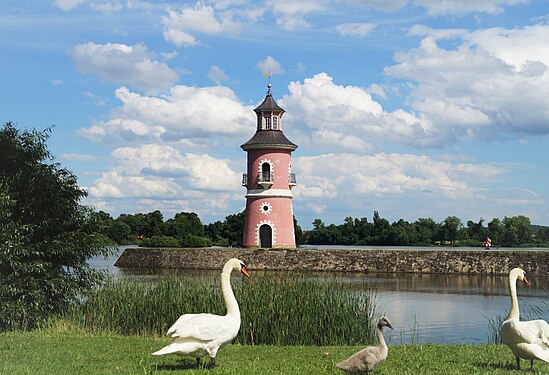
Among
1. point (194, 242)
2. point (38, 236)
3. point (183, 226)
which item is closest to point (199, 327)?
point (38, 236)

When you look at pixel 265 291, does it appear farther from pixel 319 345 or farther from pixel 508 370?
pixel 508 370

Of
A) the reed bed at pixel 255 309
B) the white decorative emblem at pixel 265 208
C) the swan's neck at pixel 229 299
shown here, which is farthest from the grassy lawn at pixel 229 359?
the white decorative emblem at pixel 265 208

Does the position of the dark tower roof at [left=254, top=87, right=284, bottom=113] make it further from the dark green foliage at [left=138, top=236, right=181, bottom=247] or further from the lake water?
the dark green foliage at [left=138, top=236, right=181, bottom=247]

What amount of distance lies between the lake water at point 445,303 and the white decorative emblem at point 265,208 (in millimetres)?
7171

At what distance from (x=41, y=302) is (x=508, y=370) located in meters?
10.0

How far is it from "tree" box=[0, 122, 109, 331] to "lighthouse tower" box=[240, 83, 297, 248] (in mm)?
24811

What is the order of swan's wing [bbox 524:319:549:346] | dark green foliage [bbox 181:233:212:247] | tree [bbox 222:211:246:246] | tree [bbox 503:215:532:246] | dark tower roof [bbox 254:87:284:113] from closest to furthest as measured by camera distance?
swan's wing [bbox 524:319:549:346]
dark tower roof [bbox 254:87:284:113]
dark green foliage [bbox 181:233:212:247]
tree [bbox 222:211:246:246]
tree [bbox 503:215:532:246]

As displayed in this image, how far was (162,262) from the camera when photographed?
44438mm

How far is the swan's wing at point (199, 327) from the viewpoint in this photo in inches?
329

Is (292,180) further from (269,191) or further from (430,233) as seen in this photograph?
(430,233)

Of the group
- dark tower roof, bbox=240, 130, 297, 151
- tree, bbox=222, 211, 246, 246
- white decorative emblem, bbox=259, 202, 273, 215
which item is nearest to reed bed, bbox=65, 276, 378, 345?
white decorative emblem, bbox=259, 202, 273, 215

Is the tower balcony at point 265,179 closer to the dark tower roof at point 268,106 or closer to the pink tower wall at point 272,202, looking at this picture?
the pink tower wall at point 272,202

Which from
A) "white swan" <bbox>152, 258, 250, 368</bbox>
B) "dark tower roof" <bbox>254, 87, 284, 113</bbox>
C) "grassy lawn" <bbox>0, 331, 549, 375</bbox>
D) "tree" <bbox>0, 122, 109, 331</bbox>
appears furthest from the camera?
"dark tower roof" <bbox>254, 87, 284, 113</bbox>

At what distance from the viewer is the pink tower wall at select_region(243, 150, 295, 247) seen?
41.5 metres
